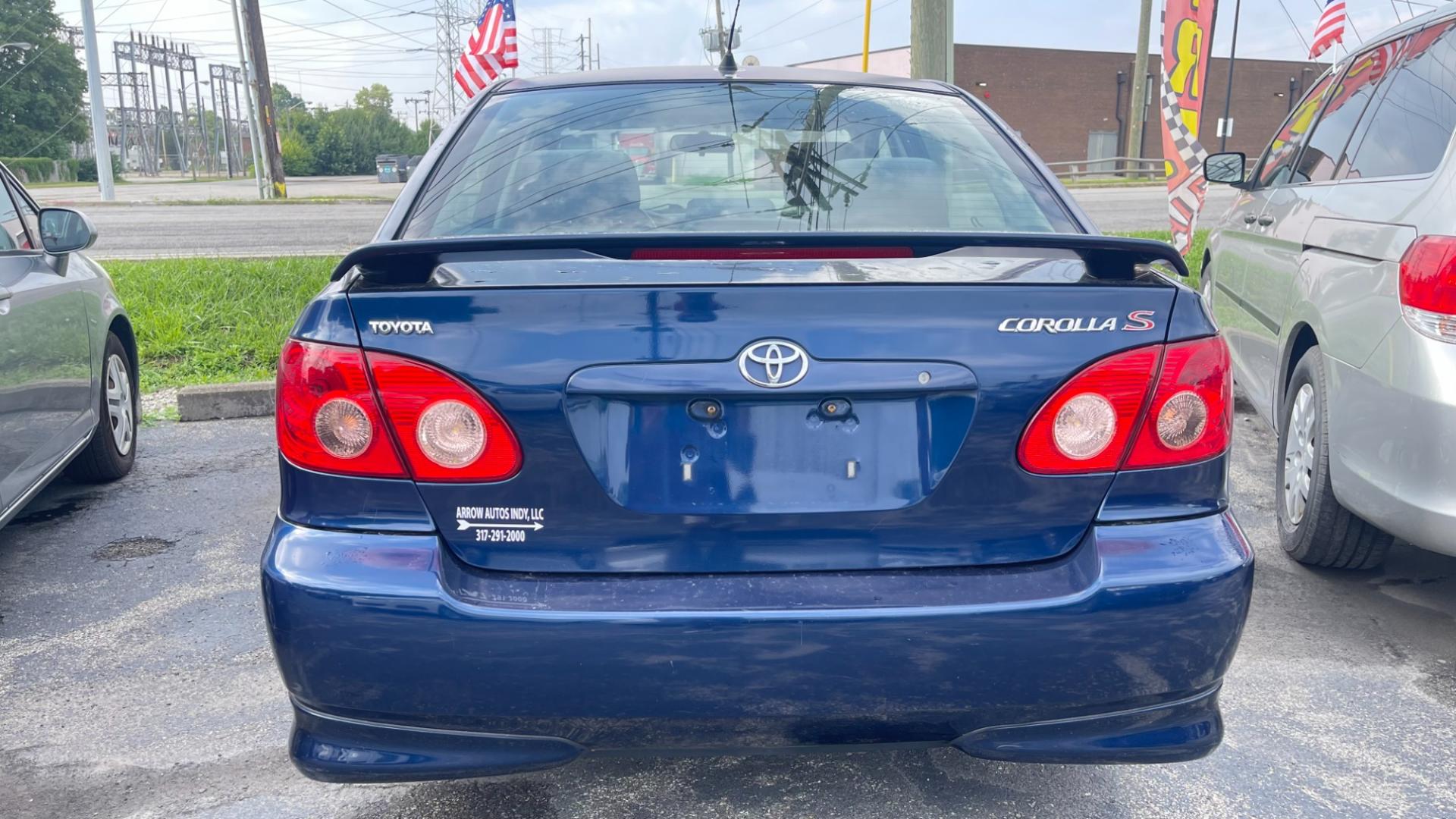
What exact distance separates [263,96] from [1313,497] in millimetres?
29153

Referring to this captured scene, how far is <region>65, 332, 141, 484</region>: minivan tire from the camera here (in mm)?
4992

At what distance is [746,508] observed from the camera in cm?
190

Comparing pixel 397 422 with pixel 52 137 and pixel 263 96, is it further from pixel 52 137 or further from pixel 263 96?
pixel 52 137

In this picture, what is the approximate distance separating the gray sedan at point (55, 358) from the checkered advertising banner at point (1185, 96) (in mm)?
6805

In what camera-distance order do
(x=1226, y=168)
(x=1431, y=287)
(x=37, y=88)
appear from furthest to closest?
(x=37, y=88)
(x=1226, y=168)
(x=1431, y=287)

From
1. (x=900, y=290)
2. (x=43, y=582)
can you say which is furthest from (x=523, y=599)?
(x=43, y=582)

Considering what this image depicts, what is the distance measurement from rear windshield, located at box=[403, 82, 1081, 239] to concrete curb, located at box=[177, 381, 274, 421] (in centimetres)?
384

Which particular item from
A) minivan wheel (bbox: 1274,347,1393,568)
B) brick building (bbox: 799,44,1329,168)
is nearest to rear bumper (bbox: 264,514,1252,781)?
minivan wheel (bbox: 1274,347,1393,568)

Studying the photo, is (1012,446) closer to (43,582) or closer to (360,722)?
(360,722)

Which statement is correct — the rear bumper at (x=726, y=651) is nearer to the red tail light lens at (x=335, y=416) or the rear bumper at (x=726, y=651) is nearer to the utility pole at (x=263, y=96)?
the red tail light lens at (x=335, y=416)

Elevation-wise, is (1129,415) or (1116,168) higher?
(1116,168)

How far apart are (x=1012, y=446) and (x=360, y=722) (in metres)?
1.19

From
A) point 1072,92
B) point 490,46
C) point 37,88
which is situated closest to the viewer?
point 490,46

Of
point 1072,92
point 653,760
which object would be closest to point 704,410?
point 653,760
